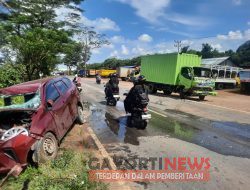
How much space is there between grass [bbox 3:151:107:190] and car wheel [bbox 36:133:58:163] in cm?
18

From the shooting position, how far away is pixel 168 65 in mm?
23703

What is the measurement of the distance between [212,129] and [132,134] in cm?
319

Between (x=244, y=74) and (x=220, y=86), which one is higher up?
(x=244, y=74)

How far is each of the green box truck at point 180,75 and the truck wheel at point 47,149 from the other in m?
16.2

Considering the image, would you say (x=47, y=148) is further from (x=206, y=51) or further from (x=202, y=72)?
(x=206, y=51)

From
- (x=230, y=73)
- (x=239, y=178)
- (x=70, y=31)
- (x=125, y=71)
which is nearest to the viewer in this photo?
(x=239, y=178)

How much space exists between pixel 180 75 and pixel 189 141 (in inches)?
582

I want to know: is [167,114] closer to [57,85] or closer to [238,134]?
[238,134]

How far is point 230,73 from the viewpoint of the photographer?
3553cm

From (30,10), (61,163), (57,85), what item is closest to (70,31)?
(30,10)

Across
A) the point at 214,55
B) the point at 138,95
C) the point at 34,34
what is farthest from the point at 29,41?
the point at 214,55

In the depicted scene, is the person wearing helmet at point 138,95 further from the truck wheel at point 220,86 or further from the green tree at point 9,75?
the truck wheel at point 220,86

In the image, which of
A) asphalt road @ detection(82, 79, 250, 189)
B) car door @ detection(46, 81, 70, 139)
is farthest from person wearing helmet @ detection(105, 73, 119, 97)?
car door @ detection(46, 81, 70, 139)

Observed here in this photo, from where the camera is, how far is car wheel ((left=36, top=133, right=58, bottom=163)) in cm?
576
